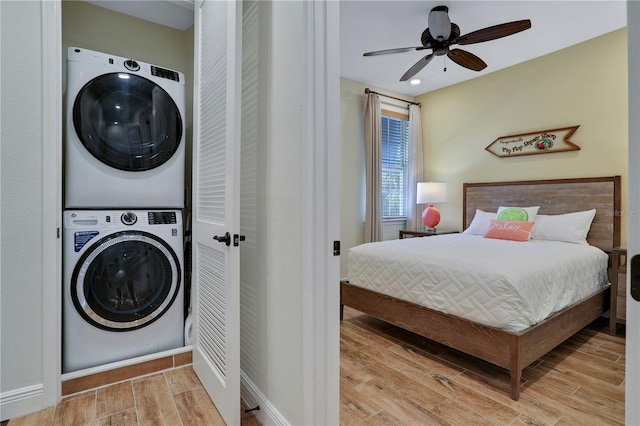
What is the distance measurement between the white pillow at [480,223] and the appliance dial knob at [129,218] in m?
3.48

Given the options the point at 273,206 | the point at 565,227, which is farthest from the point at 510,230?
the point at 273,206

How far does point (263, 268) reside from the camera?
1672 millimetres

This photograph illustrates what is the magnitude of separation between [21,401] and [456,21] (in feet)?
13.5

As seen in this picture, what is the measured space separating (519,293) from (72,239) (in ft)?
8.63

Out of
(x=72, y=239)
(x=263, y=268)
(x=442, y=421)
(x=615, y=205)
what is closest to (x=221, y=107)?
(x=263, y=268)

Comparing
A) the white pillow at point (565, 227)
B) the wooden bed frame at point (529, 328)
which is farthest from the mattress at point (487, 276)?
the white pillow at point (565, 227)

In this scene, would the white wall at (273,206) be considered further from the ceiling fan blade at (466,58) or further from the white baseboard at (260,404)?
the ceiling fan blade at (466,58)

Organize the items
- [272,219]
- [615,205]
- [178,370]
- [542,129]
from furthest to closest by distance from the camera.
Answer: [542,129] → [615,205] → [178,370] → [272,219]

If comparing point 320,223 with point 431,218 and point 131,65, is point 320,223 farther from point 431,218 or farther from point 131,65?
point 431,218

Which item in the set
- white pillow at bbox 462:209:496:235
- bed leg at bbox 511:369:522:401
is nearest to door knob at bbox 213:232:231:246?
bed leg at bbox 511:369:522:401

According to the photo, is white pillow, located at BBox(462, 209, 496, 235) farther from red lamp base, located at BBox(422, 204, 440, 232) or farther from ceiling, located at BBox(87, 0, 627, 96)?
ceiling, located at BBox(87, 0, 627, 96)

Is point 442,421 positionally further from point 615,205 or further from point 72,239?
point 615,205

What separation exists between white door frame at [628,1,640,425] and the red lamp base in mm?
4029

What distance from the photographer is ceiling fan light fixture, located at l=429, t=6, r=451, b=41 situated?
2.71m
